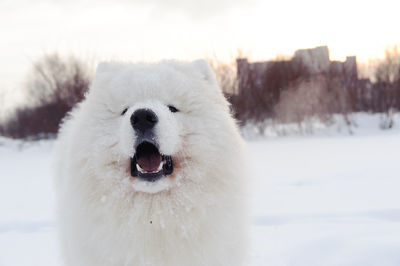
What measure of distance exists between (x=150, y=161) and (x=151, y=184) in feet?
0.43

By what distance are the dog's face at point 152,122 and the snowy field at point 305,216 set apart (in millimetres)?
527

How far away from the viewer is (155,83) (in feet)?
6.46

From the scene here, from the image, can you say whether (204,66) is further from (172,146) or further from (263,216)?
(263,216)

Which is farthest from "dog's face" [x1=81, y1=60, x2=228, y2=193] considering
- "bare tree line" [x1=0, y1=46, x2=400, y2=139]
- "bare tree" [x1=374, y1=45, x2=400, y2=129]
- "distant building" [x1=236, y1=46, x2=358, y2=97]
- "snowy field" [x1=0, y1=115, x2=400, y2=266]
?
"bare tree" [x1=374, y1=45, x2=400, y2=129]

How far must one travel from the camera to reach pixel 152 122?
1745mm

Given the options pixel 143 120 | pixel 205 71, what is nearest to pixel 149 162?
pixel 143 120

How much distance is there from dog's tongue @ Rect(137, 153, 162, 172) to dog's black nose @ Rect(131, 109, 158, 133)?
0.49ft

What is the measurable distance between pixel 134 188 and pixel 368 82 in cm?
1709

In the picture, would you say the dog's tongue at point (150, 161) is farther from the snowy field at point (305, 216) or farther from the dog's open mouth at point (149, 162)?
the snowy field at point (305, 216)

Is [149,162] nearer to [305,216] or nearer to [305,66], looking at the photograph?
[305,216]

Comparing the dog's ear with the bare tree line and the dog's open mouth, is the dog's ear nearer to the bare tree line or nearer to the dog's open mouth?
A: the dog's open mouth

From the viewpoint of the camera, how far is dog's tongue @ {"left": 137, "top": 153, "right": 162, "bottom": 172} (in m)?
1.80

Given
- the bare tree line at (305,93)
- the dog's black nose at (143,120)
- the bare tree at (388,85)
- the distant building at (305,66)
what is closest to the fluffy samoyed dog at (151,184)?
the dog's black nose at (143,120)

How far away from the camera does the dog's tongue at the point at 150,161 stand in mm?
1804
